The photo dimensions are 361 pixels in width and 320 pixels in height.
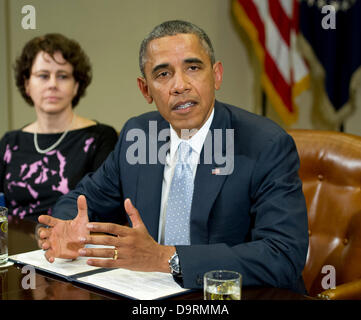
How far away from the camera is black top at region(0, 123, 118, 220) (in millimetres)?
2934

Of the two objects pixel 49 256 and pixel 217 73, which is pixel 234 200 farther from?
pixel 49 256

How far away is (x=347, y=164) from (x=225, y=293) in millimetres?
1059

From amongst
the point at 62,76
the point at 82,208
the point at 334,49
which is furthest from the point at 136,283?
Answer: the point at 334,49

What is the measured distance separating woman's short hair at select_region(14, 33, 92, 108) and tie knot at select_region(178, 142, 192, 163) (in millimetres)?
1455

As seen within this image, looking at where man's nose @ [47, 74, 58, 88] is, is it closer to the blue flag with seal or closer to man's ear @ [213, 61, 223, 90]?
man's ear @ [213, 61, 223, 90]

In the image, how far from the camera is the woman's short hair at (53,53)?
3.09 meters

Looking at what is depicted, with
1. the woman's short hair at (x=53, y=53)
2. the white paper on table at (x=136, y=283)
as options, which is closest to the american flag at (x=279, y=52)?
the woman's short hair at (x=53, y=53)

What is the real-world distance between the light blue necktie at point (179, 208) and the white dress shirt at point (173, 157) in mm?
41

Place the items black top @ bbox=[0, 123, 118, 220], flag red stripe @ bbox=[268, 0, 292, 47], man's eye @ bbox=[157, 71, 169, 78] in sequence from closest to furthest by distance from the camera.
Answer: man's eye @ bbox=[157, 71, 169, 78] → black top @ bbox=[0, 123, 118, 220] → flag red stripe @ bbox=[268, 0, 292, 47]

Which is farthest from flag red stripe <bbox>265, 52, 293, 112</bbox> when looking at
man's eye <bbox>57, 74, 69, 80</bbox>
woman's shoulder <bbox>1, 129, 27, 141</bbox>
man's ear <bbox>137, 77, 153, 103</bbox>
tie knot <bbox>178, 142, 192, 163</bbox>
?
tie knot <bbox>178, 142, 192, 163</bbox>

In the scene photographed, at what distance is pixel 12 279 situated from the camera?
1470mm

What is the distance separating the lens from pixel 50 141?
A: 311cm

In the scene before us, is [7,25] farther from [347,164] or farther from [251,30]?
[347,164]
